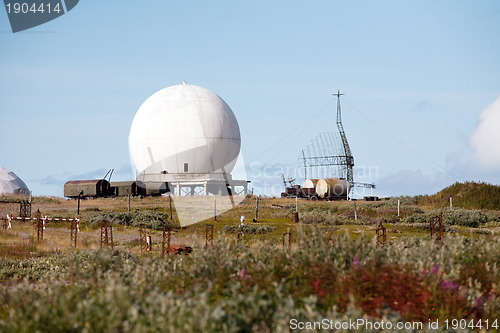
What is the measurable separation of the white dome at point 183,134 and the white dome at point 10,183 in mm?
21735

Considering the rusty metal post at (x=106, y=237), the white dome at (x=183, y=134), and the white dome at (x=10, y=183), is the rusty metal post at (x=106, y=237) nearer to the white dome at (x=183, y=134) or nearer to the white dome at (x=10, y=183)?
the white dome at (x=183, y=134)

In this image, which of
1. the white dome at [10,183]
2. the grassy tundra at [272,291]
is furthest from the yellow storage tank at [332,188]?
the grassy tundra at [272,291]

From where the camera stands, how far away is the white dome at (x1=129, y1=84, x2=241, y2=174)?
6241 cm

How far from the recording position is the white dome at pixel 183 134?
6241cm

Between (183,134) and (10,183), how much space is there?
105ft

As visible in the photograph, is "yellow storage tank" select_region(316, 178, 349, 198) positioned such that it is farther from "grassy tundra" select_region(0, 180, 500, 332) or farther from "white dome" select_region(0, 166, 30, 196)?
"grassy tundra" select_region(0, 180, 500, 332)

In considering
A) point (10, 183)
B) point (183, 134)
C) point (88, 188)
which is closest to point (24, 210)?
point (183, 134)

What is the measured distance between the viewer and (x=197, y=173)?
62469mm

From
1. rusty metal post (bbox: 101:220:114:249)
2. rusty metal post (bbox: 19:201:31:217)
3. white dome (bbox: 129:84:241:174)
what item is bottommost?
rusty metal post (bbox: 101:220:114:249)

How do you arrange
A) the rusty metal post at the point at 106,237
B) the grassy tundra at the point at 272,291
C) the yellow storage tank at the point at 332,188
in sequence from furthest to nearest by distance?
the yellow storage tank at the point at 332,188
the rusty metal post at the point at 106,237
the grassy tundra at the point at 272,291

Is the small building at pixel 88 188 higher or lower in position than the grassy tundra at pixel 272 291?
higher

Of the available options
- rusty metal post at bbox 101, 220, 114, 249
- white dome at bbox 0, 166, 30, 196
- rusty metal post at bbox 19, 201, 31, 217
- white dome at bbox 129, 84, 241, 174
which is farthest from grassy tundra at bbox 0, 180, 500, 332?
white dome at bbox 0, 166, 30, 196

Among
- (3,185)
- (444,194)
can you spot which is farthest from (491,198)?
(3,185)

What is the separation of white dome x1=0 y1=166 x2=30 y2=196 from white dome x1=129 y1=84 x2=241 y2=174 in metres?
21.7
